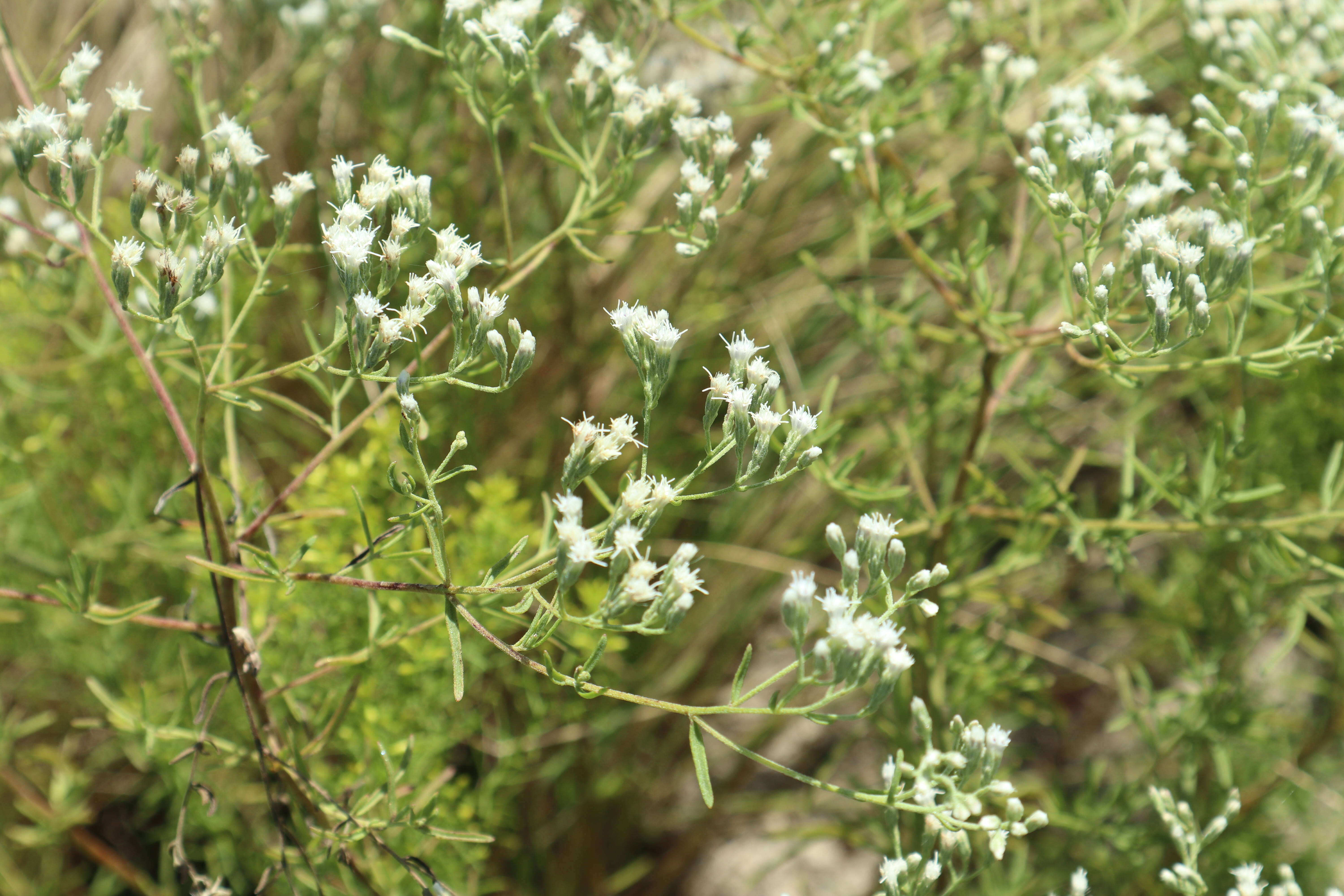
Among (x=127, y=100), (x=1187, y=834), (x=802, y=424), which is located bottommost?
(x=1187, y=834)

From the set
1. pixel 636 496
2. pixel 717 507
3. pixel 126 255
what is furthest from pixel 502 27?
pixel 717 507

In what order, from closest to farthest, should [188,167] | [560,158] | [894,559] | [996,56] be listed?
1. [894,559]
2. [188,167]
3. [560,158]
4. [996,56]

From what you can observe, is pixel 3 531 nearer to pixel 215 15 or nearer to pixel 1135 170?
Answer: pixel 215 15

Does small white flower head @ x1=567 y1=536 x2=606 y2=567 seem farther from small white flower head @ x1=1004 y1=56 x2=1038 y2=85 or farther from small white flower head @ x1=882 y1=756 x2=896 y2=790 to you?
small white flower head @ x1=1004 y1=56 x2=1038 y2=85

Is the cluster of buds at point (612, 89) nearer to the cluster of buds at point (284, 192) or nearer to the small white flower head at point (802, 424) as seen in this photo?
the cluster of buds at point (284, 192)

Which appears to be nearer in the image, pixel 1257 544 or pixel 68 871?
pixel 1257 544

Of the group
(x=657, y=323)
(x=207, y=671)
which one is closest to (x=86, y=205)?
(x=207, y=671)

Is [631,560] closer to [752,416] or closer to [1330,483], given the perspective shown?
[752,416]
